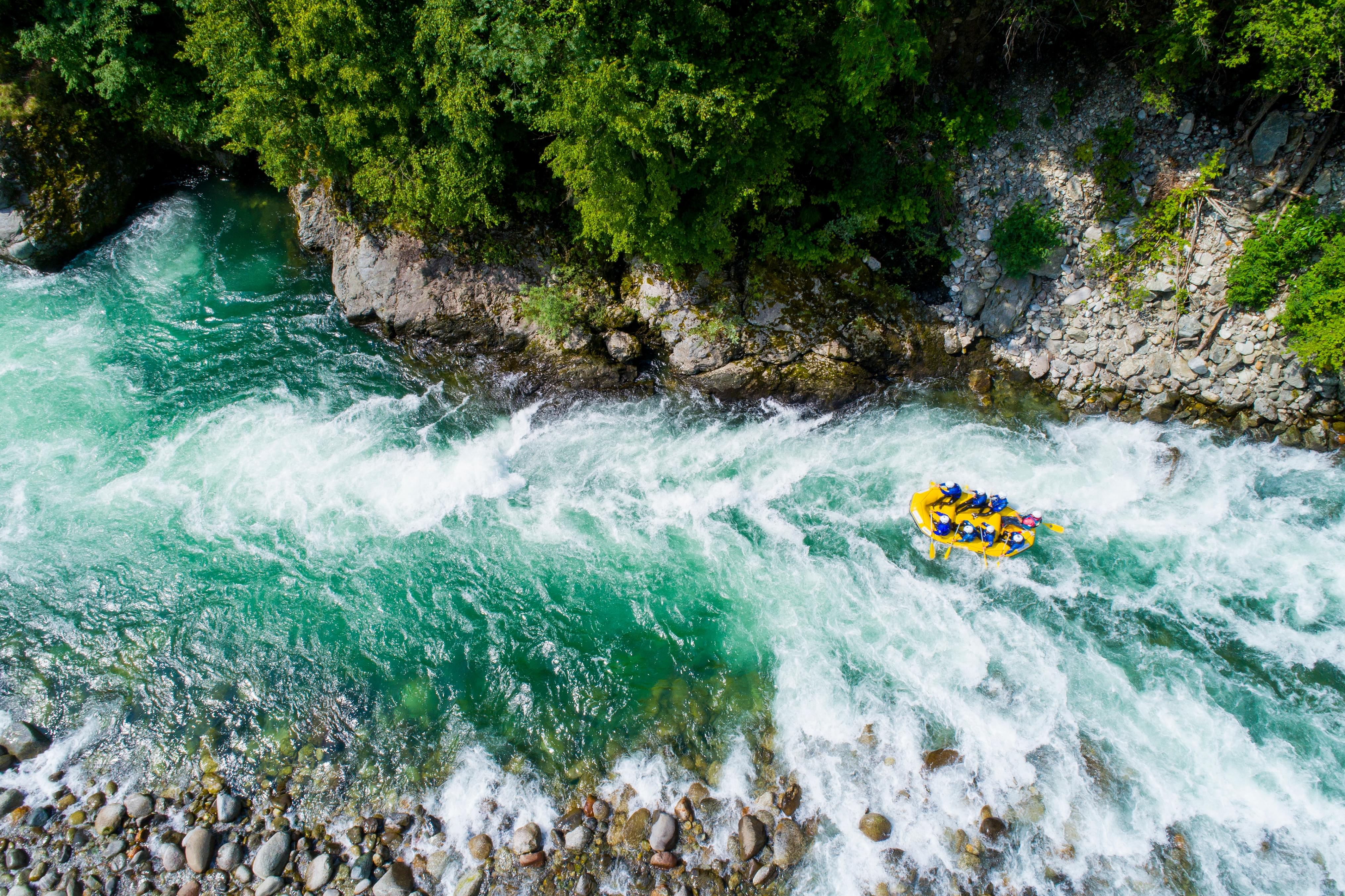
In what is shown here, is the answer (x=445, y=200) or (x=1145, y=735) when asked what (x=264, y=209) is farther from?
(x=1145, y=735)

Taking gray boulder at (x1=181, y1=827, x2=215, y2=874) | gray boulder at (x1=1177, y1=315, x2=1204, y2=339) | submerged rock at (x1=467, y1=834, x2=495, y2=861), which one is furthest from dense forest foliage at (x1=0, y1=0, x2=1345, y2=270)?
gray boulder at (x1=181, y1=827, x2=215, y2=874)

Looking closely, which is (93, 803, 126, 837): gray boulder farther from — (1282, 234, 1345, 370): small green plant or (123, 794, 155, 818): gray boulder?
(1282, 234, 1345, 370): small green plant

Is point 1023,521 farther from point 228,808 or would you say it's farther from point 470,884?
point 228,808

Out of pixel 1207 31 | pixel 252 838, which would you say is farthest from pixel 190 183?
pixel 1207 31

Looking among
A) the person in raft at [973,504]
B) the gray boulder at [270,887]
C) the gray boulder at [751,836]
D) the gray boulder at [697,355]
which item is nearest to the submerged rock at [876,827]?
the gray boulder at [751,836]

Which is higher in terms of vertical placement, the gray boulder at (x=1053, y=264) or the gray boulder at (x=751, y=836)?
the gray boulder at (x=1053, y=264)

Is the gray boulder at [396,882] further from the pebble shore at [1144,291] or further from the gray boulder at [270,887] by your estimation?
the pebble shore at [1144,291]

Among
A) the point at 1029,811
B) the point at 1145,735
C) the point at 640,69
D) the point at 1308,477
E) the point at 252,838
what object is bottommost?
the point at 252,838
